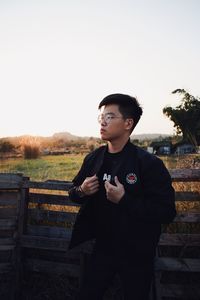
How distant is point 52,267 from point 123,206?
2.33 m

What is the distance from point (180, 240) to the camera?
11.4 ft

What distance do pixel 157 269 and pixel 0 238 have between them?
2.35m

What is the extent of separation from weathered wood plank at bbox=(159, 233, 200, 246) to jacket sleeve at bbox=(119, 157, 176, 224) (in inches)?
56.8

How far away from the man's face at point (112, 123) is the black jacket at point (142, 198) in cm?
18

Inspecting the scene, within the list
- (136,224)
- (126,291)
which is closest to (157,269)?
(126,291)

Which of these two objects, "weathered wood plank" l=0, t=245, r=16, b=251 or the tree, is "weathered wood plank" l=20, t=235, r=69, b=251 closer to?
"weathered wood plank" l=0, t=245, r=16, b=251

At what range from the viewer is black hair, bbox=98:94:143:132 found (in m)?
2.44

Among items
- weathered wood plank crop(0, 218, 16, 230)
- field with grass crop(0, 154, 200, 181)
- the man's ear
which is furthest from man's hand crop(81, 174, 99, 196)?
field with grass crop(0, 154, 200, 181)

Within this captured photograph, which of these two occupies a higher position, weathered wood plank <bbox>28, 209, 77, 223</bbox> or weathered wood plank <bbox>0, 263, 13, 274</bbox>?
weathered wood plank <bbox>28, 209, 77, 223</bbox>

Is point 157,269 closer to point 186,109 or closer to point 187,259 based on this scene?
point 187,259

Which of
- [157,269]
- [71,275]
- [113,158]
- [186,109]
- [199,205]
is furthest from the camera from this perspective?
[186,109]

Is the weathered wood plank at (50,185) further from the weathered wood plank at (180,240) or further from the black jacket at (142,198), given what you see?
the weathered wood plank at (180,240)

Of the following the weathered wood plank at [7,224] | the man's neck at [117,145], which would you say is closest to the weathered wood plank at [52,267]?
the weathered wood plank at [7,224]

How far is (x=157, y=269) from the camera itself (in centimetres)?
341
